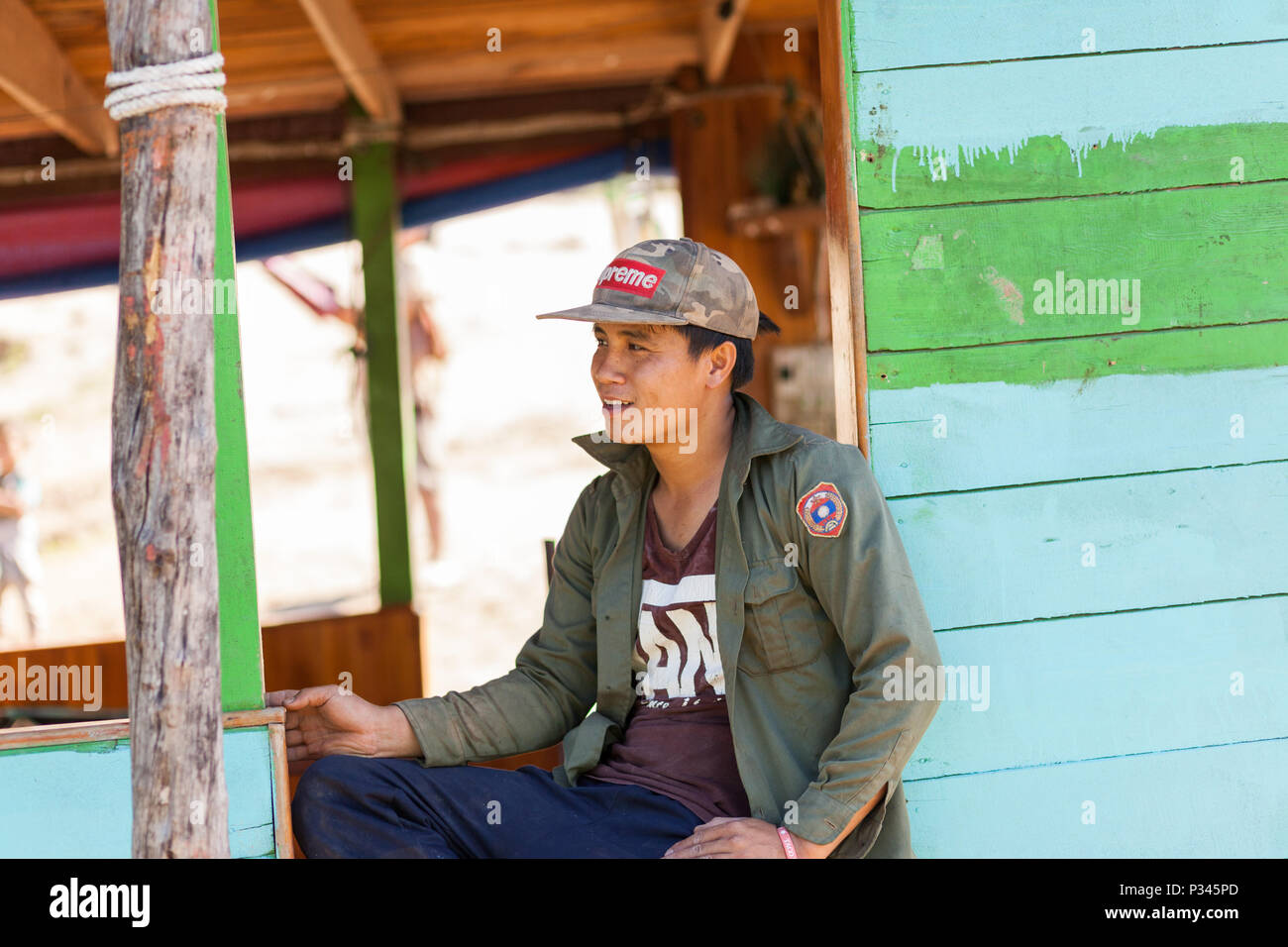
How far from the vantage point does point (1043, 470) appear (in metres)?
2.45

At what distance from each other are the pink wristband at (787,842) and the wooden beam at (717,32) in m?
3.71

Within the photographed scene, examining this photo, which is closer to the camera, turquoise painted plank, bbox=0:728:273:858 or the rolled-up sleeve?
the rolled-up sleeve

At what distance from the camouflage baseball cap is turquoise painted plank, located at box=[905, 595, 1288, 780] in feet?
2.43

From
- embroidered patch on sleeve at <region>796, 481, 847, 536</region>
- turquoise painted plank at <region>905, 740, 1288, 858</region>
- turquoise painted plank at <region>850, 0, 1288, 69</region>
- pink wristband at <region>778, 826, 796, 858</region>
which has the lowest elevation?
turquoise painted plank at <region>905, 740, 1288, 858</region>

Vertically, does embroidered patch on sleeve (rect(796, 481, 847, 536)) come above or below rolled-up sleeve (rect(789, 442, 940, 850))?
above

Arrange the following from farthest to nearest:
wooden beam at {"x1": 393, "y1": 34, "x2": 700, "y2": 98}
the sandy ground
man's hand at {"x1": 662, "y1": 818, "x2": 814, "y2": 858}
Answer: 1. the sandy ground
2. wooden beam at {"x1": 393, "y1": 34, "x2": 700, "y2": 98}
3. man's hand at {"x1": 662, "y1": 818, "x2": 814, "y2": 858}

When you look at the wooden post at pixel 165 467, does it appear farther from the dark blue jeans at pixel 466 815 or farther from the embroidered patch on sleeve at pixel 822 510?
the embroidered patch on sleeve at pixel 822 510

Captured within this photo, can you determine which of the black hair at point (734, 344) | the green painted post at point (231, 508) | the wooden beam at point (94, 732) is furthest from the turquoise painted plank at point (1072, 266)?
the wooden beam at point (94, 732)

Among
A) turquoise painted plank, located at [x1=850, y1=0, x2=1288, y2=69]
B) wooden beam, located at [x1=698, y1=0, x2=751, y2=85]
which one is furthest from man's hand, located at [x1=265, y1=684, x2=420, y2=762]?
wooden beam, located at [x1=698, y1=0, x2=751, y2=85]

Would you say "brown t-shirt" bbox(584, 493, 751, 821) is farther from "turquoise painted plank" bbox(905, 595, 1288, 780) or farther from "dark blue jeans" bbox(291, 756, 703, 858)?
"turquoise painted plank" bbox(905, 595, 1288, 780)

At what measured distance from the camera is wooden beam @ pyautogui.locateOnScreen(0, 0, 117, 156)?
14.8ft

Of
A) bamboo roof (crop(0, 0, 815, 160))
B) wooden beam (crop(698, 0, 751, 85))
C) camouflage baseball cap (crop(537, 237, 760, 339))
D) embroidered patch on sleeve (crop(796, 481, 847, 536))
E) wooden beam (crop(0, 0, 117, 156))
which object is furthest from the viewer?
wooden beam (crop(698, 0, 751, 85))

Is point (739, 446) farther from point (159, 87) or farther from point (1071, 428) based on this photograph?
point (159, 87)

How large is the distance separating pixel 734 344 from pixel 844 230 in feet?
0.97
